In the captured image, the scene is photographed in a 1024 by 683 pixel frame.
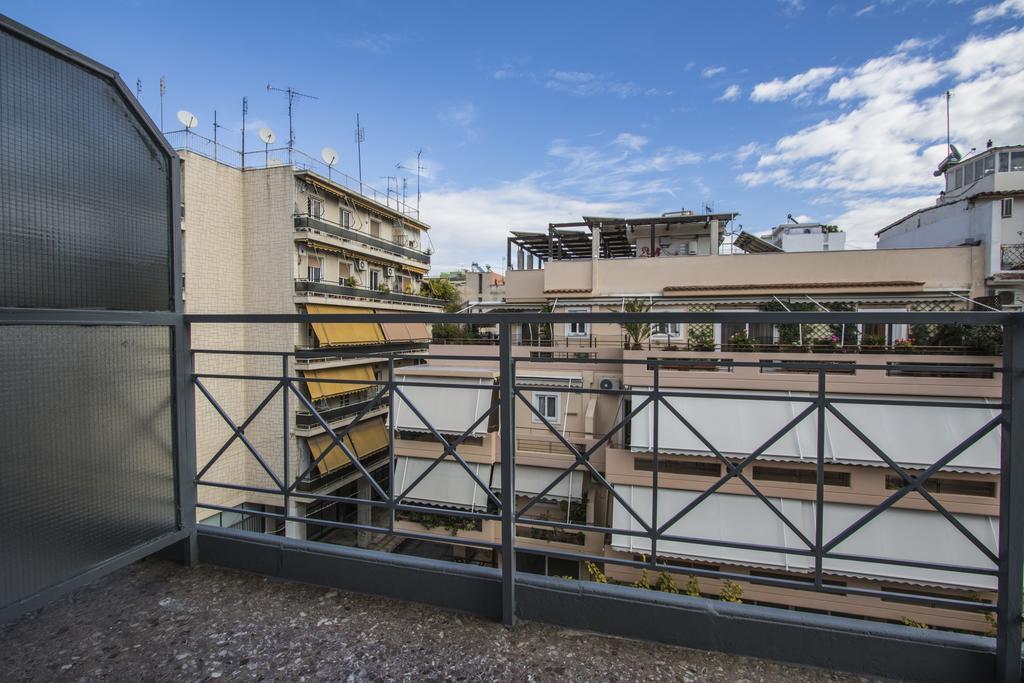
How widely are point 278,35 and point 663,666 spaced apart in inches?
605

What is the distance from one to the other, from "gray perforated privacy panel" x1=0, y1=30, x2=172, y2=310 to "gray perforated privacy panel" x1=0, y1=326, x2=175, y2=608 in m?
0.17

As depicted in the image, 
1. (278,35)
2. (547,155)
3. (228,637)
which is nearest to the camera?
(228,637)

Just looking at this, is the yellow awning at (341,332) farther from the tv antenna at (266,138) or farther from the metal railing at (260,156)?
the tv antenna at (266,138)

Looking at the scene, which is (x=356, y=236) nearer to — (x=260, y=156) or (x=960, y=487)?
(x=260, y=156)

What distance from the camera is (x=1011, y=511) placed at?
147 centimetres

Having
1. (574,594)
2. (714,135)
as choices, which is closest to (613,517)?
(574,594)

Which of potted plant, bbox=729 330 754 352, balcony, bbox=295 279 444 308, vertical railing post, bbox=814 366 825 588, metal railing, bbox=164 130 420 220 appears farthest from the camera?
balcony, bbox=295 279 444 308

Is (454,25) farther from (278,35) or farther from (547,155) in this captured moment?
(547,155)

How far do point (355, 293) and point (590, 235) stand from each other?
10.5 m

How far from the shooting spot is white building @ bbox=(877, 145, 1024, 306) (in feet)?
50.5

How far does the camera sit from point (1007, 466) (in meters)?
1.46

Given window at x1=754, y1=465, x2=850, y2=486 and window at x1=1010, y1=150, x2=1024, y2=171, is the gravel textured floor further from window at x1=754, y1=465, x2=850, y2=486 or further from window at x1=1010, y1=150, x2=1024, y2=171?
window at x1=1010, y1=150, x2=1024, y2=171

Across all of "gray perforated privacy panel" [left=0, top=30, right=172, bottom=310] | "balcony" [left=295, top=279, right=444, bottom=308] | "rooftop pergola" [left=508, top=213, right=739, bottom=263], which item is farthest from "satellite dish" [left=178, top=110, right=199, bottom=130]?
"gray perforated privacy panel" [left=0, top=30, right=172, bottom=310]

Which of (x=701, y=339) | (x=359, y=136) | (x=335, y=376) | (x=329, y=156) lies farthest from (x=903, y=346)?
(x=359, y=136)
